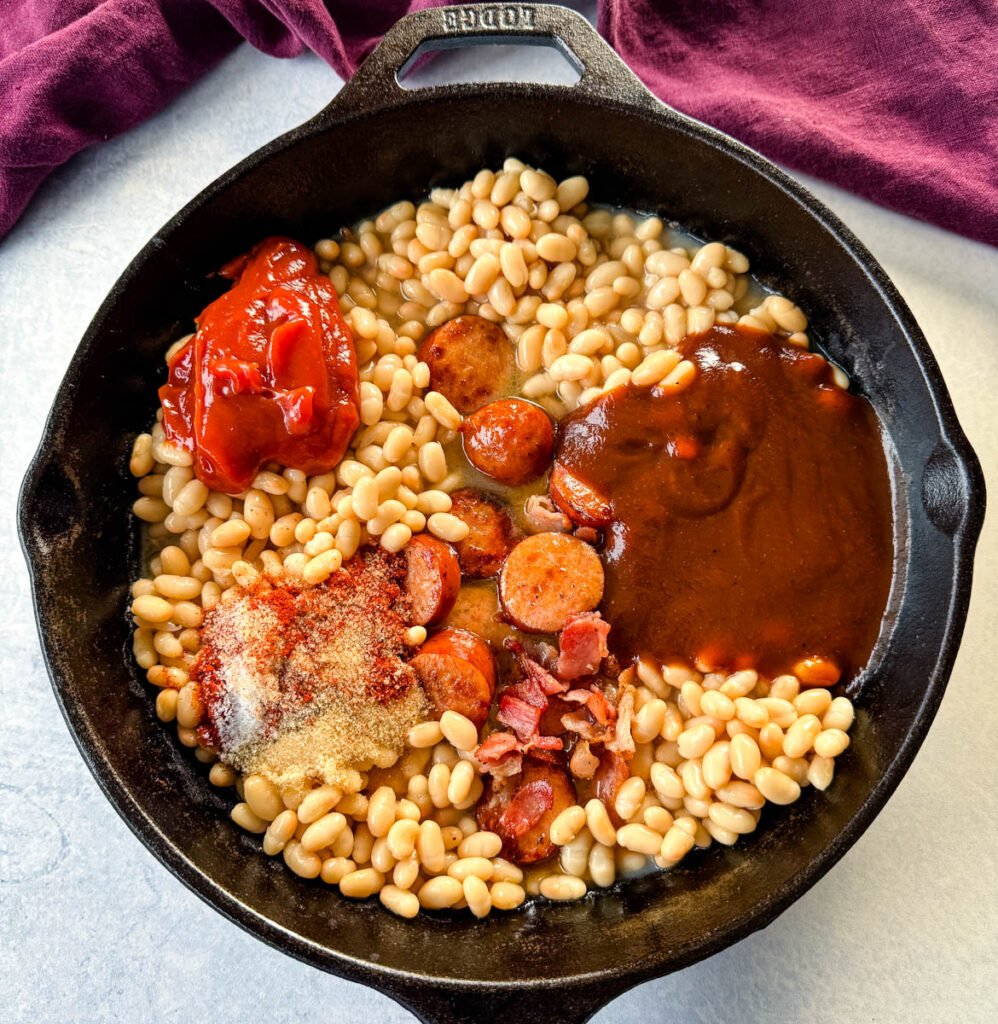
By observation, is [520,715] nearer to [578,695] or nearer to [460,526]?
[578,695]

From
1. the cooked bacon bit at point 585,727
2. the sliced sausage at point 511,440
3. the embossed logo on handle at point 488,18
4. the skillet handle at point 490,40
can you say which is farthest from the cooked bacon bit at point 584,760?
the embossed logo on handle at point 488,18

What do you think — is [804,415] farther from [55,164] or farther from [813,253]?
[55,164]

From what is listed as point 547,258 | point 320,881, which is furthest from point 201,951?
point 547,258

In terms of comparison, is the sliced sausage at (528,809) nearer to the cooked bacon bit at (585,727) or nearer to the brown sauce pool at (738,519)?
the cooked bacon bit at (585,727)

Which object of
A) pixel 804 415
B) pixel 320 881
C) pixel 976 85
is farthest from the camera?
pixel 976 85

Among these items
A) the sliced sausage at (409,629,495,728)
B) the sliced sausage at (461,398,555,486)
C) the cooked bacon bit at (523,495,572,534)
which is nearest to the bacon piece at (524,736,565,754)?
the sliced sausage at (409,629,495,728)

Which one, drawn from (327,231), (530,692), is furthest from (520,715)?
(327,231)

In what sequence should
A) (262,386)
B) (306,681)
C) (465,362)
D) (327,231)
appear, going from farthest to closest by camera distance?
(327,231) < (465,362) < (262,386) < (306,681)
